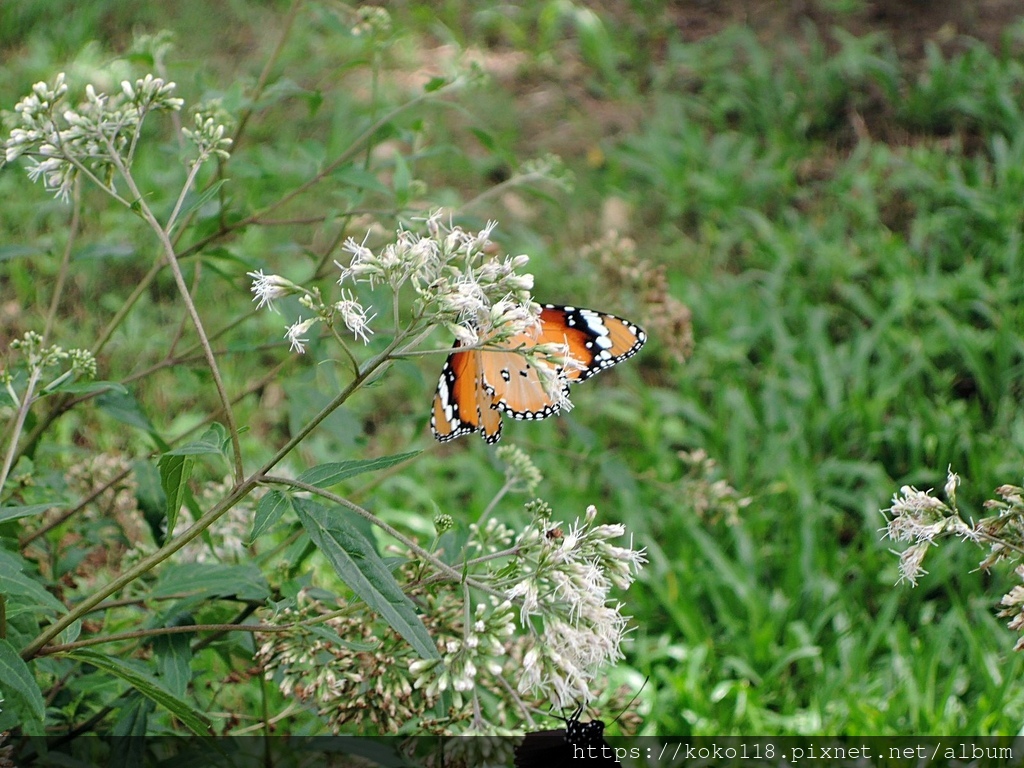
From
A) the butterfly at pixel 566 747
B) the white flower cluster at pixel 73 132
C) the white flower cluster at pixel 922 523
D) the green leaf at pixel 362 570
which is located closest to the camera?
the green leaf at pixel 362 570

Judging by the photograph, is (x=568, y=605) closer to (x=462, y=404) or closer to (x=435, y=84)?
(x=462, y=404)

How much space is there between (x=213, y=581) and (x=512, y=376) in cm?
113

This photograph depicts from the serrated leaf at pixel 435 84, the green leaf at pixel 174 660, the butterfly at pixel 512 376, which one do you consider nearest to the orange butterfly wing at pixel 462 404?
the butterfly at pixel 512 376

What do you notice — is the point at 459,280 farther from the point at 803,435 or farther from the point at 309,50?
the point at 309,50

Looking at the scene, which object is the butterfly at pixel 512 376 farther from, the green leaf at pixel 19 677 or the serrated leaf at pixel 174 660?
the green leaf at pixel 19 677

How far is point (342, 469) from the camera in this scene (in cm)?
170

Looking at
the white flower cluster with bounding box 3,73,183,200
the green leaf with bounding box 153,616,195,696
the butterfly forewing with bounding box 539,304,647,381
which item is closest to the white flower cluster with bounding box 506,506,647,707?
the green leaf with bounding box 153,616,195,696

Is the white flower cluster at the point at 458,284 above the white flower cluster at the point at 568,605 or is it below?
above

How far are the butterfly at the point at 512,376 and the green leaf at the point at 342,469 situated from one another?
3.85 feet

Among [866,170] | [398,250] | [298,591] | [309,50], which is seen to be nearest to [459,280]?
[398,250]

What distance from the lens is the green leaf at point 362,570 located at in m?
1.60

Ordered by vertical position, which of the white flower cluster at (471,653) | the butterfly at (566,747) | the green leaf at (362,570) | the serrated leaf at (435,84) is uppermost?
the serrated leaf at (435,84)

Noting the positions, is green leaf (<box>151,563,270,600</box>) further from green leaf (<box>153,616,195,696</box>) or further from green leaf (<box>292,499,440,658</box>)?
green leaf (<box>292,499,440,658</box>)

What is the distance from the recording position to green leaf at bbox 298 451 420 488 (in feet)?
5.51
